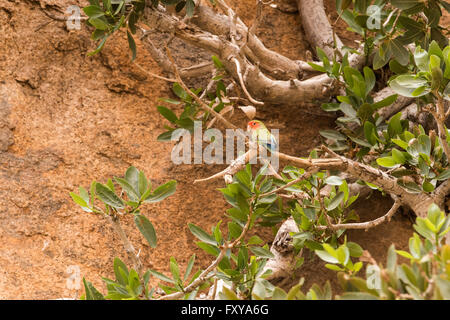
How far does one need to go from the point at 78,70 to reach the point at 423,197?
146 centimetres

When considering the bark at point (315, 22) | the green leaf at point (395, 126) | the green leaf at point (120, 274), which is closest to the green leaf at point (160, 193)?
the green leaf at point (120, 274)

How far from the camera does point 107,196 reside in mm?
1381

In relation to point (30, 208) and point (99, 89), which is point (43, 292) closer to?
point (30, 208)

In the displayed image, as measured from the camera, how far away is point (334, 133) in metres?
1.94

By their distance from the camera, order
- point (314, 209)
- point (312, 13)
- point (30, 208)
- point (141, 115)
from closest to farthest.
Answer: point (314, 209) → point (30, 208) → point (141, 115) → point (312, 13)

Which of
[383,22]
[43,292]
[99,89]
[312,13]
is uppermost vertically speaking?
[383,22]

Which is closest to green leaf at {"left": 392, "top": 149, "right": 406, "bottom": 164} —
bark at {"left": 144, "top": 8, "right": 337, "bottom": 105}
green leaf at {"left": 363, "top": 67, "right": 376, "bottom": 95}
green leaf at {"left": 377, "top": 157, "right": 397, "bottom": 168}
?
green leaf at {"left": 377, "top": 157, "right": 397, "bottom": 168}

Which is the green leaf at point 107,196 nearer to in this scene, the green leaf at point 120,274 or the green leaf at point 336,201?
the green leaf at point 120,274

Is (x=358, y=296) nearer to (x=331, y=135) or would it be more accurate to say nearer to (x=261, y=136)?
(x=261, y=136)

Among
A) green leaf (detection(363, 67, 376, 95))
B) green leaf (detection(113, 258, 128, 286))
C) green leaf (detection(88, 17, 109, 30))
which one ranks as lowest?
green leaf (detection(113, 258, 128, 286))

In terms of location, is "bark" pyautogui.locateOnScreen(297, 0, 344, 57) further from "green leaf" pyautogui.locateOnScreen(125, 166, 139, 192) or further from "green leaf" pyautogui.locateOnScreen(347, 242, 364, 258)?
"green leaf" pyautogui.locateOnScreen(125, 166, 139, 192)

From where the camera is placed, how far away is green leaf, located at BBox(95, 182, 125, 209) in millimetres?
1376
